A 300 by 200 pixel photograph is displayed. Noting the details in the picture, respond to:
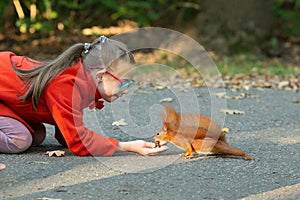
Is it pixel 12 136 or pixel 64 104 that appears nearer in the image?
pixel 64 104

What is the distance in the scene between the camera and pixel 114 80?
3.43 meters

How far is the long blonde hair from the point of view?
338 centimetres

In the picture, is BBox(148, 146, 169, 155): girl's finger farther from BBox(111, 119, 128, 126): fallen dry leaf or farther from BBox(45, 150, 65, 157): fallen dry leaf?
BBox(111, 119, 128, 126): fallen dry leaf

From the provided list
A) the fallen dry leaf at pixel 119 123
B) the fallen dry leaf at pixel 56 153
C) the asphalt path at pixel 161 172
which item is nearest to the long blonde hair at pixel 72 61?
the fallen dry leaf at pixel 56 153

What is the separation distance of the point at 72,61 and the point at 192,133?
0.80 meters

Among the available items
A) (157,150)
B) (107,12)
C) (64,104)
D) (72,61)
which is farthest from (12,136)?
(107,12)

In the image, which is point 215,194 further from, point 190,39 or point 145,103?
point 190,39

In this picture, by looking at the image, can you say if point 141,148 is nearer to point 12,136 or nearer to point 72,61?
point 72,61

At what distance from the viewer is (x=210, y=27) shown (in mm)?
9922

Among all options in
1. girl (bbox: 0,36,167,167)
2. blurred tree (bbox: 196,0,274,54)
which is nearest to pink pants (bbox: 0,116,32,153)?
girl (bbox: 0,36,167,167)

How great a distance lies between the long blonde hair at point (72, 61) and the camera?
3.38 m

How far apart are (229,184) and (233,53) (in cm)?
674

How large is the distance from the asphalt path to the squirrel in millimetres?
98

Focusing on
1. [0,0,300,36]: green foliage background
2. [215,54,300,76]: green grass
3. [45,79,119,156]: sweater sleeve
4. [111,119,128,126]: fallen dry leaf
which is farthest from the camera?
[0,0,300,36]: green foliage background
